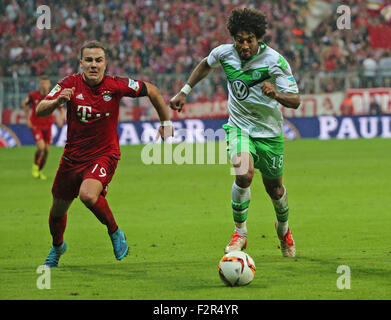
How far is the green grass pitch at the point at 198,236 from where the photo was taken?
6.19 m

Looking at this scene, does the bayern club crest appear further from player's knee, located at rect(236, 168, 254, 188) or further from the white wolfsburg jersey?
player's knee, located at rect(236, 168, 254, 188)

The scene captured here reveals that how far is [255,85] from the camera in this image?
7.47 metres

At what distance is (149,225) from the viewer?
34.1ft

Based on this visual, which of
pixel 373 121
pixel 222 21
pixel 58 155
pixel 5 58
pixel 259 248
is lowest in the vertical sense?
pixel 259 248

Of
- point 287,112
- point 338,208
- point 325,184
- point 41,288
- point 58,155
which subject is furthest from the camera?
point 287,112

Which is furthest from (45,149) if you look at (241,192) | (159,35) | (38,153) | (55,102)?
(159,35)

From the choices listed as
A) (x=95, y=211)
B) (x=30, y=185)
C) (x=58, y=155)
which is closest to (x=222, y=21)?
(x=58, y=155)

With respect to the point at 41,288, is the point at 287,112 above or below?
above

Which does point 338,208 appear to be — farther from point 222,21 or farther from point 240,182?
point 222,21

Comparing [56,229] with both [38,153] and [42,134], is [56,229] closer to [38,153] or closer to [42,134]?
[38,153]

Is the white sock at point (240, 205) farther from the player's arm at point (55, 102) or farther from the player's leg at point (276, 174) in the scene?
the player's arm at point (55, 102)

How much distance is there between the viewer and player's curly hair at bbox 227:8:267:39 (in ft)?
23.7

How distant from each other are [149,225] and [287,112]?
47.7ft

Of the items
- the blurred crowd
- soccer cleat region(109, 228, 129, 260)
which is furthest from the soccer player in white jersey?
the blurred crowd
